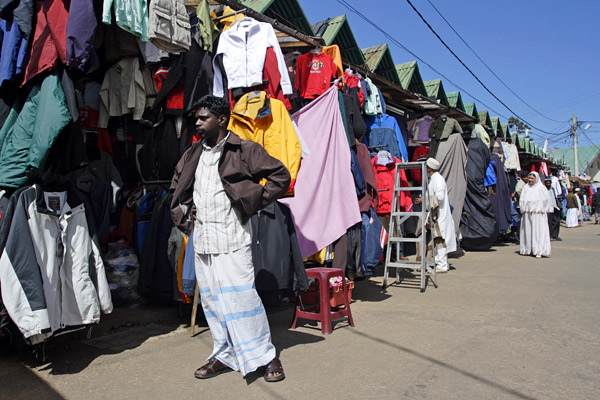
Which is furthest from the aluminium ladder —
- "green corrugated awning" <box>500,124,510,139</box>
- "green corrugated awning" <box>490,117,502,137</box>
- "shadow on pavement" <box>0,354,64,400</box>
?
"green corrugated awning" <box>500,124,510,139</box>

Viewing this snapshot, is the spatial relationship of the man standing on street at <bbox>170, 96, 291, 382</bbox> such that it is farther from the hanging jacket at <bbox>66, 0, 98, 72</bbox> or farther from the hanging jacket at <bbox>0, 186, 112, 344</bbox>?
the hanging jacket at <bbox>66, 0, 98, 72</bbox>

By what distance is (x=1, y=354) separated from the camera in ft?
13.1

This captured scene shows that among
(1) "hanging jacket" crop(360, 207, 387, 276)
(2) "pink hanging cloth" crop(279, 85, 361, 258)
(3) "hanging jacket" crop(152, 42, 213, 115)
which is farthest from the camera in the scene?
(1) "hanging jacket" crop(360, 207, 387, 276)

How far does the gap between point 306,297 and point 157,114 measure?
2.87 metres

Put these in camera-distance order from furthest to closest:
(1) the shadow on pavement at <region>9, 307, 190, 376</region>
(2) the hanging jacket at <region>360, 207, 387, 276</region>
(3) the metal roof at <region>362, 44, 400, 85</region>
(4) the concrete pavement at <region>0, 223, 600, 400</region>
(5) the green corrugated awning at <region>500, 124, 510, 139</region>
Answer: (5) the green corrugated awning at <region>500, 124, 510, 139</region>, (3) the metal roof at <region>362, 44, 400, 85</region>, (2) the hanging jacket at <region>360, 207, 387, 276</region>, (1) the shadow on pavement at <region>9, 307, 190, 376</region>, (4) the concrete pavement at <region>0, 223, 600, 400</region>

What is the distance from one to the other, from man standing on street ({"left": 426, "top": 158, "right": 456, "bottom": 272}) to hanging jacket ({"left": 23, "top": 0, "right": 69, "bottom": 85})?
6.06m

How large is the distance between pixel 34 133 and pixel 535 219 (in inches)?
414

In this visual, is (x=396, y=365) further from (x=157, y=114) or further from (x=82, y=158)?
(x=157, y=114)

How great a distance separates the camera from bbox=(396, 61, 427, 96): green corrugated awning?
402 inches

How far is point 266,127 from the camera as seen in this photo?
481 centimetres

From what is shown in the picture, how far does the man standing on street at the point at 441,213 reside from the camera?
27.4 ft

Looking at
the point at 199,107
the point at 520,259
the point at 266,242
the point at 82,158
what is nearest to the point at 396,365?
the point at 266,242

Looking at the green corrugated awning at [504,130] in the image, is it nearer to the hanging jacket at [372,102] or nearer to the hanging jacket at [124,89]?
the hanging jacket at [372,102]

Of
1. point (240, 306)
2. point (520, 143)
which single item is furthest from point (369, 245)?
point (520, 143)
